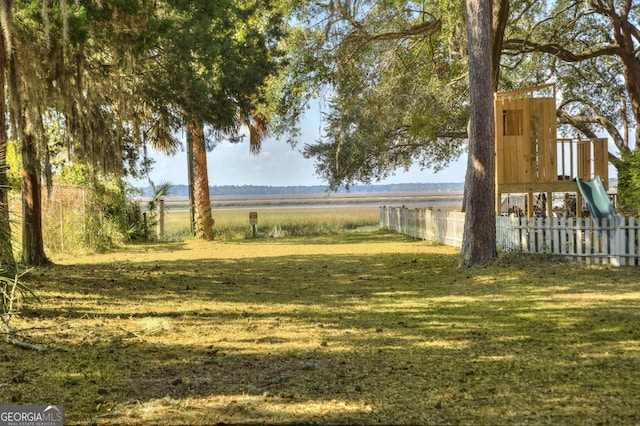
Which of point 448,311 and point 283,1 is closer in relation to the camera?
point 448,311

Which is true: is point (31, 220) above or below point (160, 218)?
above

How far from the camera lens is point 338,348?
5.62 metres

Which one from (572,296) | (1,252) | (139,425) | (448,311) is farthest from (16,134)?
(572,296)

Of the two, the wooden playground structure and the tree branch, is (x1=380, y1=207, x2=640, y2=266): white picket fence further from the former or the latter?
the tree branch

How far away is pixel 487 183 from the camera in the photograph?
1138 cm

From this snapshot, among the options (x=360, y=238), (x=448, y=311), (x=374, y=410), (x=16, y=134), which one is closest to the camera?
(x=374, y=410)

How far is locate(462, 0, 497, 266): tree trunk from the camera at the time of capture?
11367 millimetres

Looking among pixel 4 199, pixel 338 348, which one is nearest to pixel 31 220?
pixel 4 199

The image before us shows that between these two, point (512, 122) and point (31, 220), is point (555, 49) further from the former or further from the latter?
point (31, 220)

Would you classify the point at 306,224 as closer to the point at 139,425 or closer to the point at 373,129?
the point at 373,129

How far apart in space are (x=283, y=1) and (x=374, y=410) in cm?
1534
